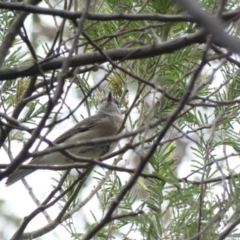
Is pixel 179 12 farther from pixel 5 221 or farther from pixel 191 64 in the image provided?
pixel 5 221

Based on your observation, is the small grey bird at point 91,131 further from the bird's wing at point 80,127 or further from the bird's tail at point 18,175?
the bird's tail at point 18,175

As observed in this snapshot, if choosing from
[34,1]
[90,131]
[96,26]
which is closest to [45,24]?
[90,131]

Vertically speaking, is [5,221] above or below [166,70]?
above

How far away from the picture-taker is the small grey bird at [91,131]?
14.3 ft

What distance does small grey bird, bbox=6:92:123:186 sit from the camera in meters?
4.37

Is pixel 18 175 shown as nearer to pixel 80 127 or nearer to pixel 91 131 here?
pixel 80 127

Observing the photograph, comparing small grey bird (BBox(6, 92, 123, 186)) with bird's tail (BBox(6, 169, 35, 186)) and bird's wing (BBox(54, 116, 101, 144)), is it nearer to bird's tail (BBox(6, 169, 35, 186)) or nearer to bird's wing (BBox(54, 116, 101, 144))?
bird's wing (BBox(54, 116, 101, 144))

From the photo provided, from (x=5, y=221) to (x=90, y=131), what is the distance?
3785 mm

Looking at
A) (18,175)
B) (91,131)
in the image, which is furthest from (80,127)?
(18,175)

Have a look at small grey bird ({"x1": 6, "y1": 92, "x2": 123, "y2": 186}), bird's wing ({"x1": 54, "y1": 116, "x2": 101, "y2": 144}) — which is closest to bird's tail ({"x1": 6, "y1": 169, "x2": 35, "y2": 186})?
small grey bird ({"x1": 6, "y1": 92, "x2": 123, "y2": 186})

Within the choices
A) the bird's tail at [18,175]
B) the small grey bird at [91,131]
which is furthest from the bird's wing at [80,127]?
the bird's tail at [18,175]

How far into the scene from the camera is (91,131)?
479 cm

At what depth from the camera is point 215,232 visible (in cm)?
250

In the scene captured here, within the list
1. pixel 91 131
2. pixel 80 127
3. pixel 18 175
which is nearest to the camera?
pixel 18 175
